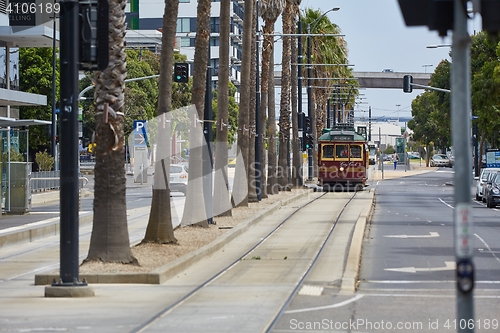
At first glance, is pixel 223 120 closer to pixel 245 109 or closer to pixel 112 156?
pixel 245 109

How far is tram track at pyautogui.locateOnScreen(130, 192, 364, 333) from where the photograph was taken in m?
12.0

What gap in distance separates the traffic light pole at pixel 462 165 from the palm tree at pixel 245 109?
28.6 meters

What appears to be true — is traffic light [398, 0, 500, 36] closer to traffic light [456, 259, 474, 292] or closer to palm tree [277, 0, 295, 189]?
traffic light [456, 259, 474, 292]

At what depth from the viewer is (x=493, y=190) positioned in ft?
137

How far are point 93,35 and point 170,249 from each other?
697 cm

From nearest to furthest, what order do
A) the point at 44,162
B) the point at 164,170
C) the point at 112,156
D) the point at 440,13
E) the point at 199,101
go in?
the point at 440,13
the point at 112,156
the point at 164,170
the point at 199,101
the point at 44,162

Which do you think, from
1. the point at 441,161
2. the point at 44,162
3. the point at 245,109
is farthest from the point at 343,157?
the point at 441,161

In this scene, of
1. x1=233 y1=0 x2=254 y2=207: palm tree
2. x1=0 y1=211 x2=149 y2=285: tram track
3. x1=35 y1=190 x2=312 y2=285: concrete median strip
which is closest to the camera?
x1=35 y1=190 x2=312 y2=285: concrete median strip

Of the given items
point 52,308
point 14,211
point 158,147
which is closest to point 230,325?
point 52,308

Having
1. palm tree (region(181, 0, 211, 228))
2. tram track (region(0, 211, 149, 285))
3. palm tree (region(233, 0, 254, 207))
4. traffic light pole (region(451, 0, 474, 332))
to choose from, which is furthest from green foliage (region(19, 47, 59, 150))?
traffic light pole (region(451, 0, 474, 332))

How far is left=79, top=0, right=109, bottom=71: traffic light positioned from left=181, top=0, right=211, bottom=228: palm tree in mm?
10357

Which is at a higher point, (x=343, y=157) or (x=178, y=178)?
(x=343, y=157)

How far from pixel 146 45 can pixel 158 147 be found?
9516cm

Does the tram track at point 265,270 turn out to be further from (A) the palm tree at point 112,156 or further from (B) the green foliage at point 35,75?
(B) the green foliage at point 35,75
